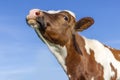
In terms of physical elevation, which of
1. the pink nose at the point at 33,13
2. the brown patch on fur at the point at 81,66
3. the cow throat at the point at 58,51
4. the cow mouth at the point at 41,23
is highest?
the pink nose at the point at 33,13

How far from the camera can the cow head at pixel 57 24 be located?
12.4 metres

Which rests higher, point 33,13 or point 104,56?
point 33,13

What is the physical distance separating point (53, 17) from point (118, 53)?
118 inches

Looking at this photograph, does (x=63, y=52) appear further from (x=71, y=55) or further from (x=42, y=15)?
(x=42, y=15)

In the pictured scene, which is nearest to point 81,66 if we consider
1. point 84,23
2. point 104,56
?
point 104,56

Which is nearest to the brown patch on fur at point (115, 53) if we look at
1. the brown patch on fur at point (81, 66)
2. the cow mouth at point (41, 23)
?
the brown patch on fur at point (81, 66)

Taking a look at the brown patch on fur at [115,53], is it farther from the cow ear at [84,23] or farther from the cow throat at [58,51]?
the cow throat at [58,51]

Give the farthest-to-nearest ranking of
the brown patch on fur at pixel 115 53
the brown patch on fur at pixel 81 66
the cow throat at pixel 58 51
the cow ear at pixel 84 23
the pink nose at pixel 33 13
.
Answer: the brown patch on fur at pixel 115 53 < the cow ear at pixel 84 23 < the brown patch on fur at pixel 81 66 < the cow throat at pixel 58 51 < the pink nose at pixel 33 13

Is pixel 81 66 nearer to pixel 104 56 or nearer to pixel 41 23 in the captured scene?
pixel 104 56

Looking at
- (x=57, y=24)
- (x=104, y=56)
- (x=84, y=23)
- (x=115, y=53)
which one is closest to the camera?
(x=57, y=24)

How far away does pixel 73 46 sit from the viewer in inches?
533

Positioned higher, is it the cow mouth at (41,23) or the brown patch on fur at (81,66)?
the cow mouth at (41,23)

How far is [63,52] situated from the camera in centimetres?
1334

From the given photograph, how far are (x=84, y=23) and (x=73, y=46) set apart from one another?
2.69ft
